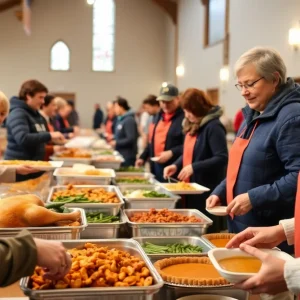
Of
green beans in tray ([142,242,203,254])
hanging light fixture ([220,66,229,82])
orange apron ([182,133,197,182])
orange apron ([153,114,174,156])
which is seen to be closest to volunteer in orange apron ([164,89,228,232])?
orange apron ([182,133,197,182])

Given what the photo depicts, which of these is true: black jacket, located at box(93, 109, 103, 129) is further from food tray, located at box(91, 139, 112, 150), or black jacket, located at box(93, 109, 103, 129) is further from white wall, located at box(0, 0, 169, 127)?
food tray, located at box(91, 139, 112, 150)

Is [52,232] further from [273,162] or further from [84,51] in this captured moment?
[84,51]

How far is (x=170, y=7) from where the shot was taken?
1584cm

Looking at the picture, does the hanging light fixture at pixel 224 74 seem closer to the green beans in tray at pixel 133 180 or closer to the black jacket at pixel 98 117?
the black jacket at pixel 98 117

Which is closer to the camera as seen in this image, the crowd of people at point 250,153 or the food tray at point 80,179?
the crowd of people at point 250,153

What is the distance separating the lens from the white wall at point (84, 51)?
55.5 feet

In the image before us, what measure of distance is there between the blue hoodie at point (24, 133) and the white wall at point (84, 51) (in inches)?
521

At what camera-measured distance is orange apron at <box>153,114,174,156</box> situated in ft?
14.6

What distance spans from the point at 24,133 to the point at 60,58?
45.0ft

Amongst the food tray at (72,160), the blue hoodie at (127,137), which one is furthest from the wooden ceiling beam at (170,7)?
the food tray at (72,160)

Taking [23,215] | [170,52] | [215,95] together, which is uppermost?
[170,52]

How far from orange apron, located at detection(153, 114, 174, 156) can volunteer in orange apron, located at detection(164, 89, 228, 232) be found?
2.50 feet

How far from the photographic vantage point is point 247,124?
7.64ft

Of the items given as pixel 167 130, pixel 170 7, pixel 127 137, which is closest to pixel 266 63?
pixel 167 130
